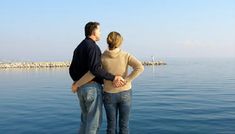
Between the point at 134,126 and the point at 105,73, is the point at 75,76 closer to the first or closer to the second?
the point at 105,73

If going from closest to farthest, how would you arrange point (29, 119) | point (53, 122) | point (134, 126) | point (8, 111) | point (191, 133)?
1. point (191, 133)
2. point (134, 126)
3. point (53, 122)
4. point (29, 119)
5. point (8, 111)

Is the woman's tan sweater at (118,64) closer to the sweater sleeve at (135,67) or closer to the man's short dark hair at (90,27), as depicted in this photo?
the sweater sleeve at (135,67)

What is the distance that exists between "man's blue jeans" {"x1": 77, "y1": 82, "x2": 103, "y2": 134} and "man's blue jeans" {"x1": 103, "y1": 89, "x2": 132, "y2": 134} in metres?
0.21

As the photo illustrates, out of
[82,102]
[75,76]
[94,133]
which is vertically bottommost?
[94,133]

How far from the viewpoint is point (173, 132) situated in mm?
12375

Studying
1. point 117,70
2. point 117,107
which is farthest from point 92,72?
point 117,107

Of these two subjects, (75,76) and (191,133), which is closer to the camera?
(75,76)

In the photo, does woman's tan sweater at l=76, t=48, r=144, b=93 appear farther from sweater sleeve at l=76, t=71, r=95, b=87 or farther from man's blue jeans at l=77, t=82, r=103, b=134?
sweater sleeve at l=76, t=71, r=95, b=87

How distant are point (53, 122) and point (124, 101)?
853cm

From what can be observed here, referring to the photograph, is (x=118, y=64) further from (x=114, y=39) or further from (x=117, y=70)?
(x=114, y=39)

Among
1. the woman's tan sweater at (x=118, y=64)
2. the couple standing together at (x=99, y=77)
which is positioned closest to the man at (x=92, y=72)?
the couple standing together at (x=99, y=77)

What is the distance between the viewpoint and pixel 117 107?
24.2 feet

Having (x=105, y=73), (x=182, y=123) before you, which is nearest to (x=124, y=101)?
(x=105, y=73)

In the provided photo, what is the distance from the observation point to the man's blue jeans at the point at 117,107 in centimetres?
713
